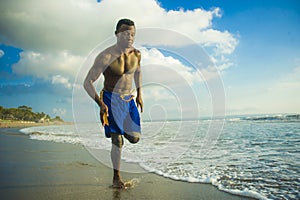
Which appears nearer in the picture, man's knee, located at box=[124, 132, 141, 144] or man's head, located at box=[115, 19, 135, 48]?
man's head, located at box=[115, 19, 135, 48]

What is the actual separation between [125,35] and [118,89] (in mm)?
727

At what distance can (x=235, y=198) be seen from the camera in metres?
2.77

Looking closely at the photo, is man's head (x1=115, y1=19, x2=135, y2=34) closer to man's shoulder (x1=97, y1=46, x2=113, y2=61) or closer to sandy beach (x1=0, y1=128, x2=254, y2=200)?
man's shoulder (x1=97, y1=46, x2=113, y2=61)

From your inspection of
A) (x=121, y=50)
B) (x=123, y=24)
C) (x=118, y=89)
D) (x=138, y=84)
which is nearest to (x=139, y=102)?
(x=138, y=84)

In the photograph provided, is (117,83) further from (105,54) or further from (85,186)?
(85,186)

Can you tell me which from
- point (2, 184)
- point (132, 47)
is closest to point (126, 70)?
point (132, 47)

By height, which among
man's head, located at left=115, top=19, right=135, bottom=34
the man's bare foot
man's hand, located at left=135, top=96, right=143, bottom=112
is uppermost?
man's head, located at left=115, top=19, right=135, bottom=34

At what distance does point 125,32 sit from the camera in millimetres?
3127

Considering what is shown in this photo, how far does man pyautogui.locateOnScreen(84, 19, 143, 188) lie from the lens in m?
3.06

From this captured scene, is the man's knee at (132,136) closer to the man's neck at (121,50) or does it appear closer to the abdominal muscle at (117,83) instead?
the abdominal muscle at (117,83)

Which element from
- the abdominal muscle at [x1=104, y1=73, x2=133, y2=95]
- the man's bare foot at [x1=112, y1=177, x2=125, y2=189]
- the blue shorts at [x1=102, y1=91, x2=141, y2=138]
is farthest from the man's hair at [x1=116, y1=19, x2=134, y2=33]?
the man's bare foot at [x1=112, y1=177, x2=125, y2=189]

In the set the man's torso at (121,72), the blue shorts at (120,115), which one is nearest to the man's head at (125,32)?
the man's torso at (121,72)

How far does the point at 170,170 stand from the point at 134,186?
1.22 meters

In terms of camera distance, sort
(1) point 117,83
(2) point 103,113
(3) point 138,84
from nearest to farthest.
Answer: (2) point 103,113 → (1) point 117,83 → (3) point 138,84
